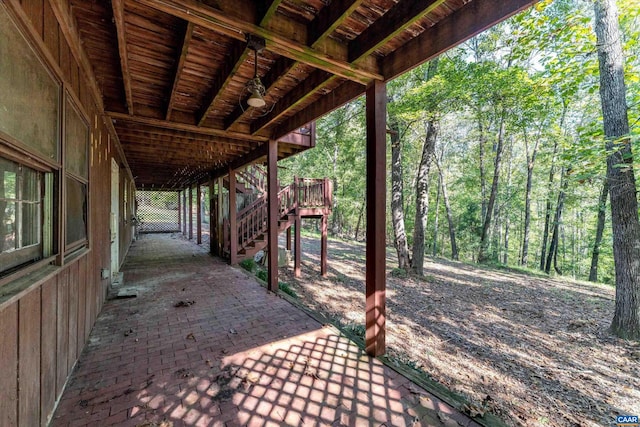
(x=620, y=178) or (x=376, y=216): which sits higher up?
(x=620, y=178)

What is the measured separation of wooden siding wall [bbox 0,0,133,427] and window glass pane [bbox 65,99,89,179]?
0.18m

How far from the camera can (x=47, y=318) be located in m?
1.72

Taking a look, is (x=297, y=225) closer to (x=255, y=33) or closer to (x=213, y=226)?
(x=213, y=226)

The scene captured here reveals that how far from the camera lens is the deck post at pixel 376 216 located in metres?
2.68

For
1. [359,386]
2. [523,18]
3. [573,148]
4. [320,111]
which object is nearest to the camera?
[359,386]

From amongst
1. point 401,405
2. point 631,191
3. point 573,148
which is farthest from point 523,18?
point 401,405

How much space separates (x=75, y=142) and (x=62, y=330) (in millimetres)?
1633

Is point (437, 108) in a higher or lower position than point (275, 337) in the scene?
higher

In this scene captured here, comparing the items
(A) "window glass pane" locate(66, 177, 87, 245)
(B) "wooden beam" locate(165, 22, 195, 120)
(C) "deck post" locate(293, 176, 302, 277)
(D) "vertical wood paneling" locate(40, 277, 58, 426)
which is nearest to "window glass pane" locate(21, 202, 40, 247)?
(D) "vertical wood paneling" locate(40, 277, 58, 426)

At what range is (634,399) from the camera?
278cm

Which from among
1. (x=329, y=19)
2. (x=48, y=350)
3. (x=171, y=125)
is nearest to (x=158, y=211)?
(x=171, y=125)

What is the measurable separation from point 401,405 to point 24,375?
2.41 metres

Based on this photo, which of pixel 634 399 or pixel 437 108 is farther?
pixel 437 108

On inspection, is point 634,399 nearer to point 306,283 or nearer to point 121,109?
point 306,283
